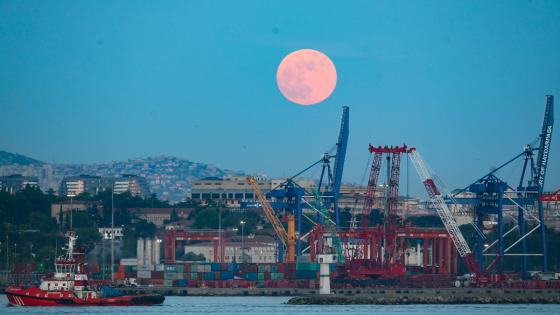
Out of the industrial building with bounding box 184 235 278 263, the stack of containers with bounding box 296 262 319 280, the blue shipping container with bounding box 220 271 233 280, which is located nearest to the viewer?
the stack of containers with bounding box 296 262 319 280

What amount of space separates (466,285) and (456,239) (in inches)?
497

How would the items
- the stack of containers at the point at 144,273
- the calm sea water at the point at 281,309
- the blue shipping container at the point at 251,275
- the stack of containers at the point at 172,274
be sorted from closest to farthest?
the calm sea water at the point at 281,309
the stack of containers at the point at 172,274
the blue shipping container at the point at 251,275
the stack of containers at the point at 144,273

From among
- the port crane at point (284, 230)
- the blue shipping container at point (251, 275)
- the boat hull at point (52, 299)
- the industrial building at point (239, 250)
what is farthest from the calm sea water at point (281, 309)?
the industrial building at point (239, 250)

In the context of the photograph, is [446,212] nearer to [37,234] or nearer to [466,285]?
[466,285]

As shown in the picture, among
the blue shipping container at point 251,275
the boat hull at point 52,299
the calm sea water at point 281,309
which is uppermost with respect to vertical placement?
the blue shipping container at point 251,275

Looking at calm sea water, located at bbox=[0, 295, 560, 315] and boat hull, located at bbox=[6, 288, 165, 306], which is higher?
boat hull, located at bbox=[6, 288, 165, 306]

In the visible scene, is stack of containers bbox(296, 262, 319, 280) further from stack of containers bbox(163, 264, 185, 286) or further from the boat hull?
the boat hull

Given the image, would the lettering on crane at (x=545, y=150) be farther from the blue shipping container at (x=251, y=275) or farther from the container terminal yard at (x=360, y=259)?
the blue shipping container at (x=251, y=275)

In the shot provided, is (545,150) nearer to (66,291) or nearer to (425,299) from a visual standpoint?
(425,299)

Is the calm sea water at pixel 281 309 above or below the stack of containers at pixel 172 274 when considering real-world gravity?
below

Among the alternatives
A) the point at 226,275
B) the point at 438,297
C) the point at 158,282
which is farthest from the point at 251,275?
the point at 438,297

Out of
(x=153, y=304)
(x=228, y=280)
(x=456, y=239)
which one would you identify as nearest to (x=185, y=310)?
(x=153, y=304)

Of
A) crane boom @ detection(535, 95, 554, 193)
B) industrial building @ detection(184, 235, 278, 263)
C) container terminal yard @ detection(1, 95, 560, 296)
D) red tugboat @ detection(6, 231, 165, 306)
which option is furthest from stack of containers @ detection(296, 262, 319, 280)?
industrial building @ detection(184, 235, 278, 263)

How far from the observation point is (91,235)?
18038cm
